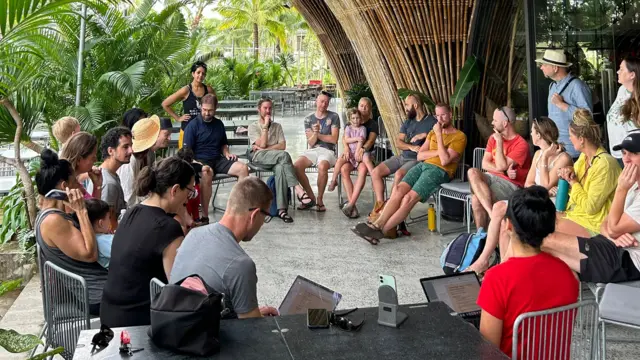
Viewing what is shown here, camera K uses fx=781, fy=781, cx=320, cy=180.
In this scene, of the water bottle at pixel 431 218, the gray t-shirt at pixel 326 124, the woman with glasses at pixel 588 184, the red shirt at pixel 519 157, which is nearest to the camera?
the woman with glasses at pixel 588 184

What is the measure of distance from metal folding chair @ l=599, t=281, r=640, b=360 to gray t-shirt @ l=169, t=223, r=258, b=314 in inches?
72.9

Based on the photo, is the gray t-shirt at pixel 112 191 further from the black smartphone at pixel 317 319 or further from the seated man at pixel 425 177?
the black smartphone at pixel 317 319

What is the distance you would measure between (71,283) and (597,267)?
2877 mm

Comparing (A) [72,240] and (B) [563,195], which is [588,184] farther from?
(A) [72,240]

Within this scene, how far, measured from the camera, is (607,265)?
14.7 ft

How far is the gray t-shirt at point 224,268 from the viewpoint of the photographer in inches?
126

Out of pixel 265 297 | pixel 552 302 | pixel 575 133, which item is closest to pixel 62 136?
pixel 265 297

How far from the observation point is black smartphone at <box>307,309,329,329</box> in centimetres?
291

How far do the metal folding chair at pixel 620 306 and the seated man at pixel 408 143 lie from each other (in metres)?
3.93

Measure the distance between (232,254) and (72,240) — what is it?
1.19 meters

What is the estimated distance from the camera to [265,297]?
5.78 m

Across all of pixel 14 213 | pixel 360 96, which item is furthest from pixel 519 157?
pixel 360 96

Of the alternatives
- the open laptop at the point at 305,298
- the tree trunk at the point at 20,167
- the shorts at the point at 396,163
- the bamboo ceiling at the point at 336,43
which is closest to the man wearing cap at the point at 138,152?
the tree trunk at the point at 20,167

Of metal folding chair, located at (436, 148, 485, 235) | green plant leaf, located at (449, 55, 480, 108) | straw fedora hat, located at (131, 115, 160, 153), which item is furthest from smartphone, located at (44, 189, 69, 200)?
green plant leaf, located at (449, 55, 480, 108)
